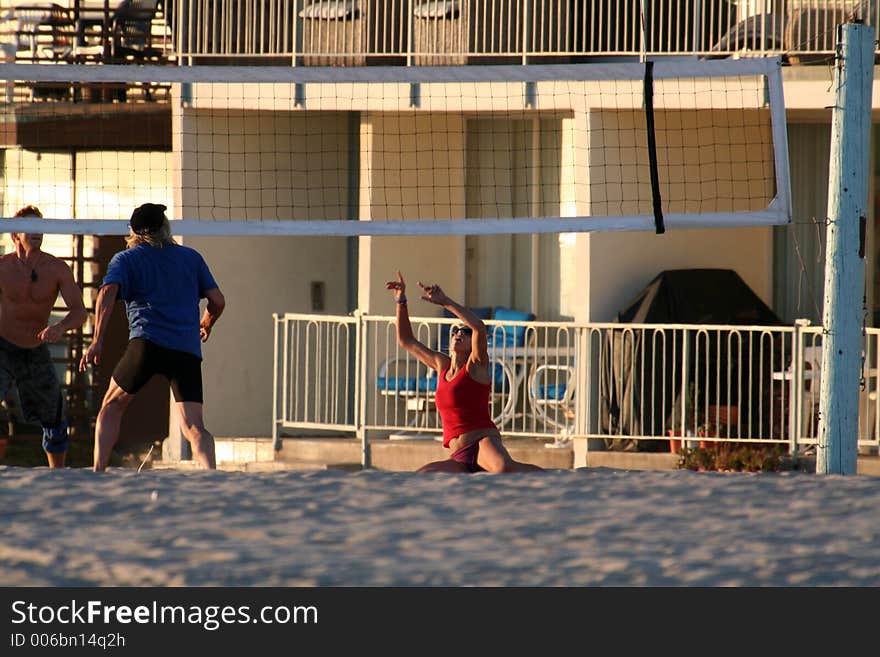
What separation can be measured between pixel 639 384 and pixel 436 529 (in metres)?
7.43

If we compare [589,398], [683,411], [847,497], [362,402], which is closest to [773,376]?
[683,411]

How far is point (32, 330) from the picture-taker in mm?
11227

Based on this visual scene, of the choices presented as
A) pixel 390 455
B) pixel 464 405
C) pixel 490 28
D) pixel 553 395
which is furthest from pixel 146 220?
Answer: pixel 490 28

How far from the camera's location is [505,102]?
50.1 feet

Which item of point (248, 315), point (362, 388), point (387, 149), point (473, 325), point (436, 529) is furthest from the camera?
point (248, 315)

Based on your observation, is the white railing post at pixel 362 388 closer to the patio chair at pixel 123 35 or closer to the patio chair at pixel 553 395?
the patio chair at pixel 553 395

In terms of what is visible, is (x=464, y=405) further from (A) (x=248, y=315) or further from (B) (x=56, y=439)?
(A) (x=248, y=315)

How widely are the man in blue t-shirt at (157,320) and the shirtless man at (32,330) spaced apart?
1.36 meters

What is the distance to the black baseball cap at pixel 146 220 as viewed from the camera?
9781mm

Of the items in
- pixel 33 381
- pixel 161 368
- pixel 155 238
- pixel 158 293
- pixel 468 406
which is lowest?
pixel 468 406

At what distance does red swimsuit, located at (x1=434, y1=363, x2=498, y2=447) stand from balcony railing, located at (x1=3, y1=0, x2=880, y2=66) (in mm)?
4598

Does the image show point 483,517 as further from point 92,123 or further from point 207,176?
point 92,123

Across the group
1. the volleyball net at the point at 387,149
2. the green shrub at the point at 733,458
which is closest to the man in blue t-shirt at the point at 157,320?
the volleyball net at the point at 387,149
